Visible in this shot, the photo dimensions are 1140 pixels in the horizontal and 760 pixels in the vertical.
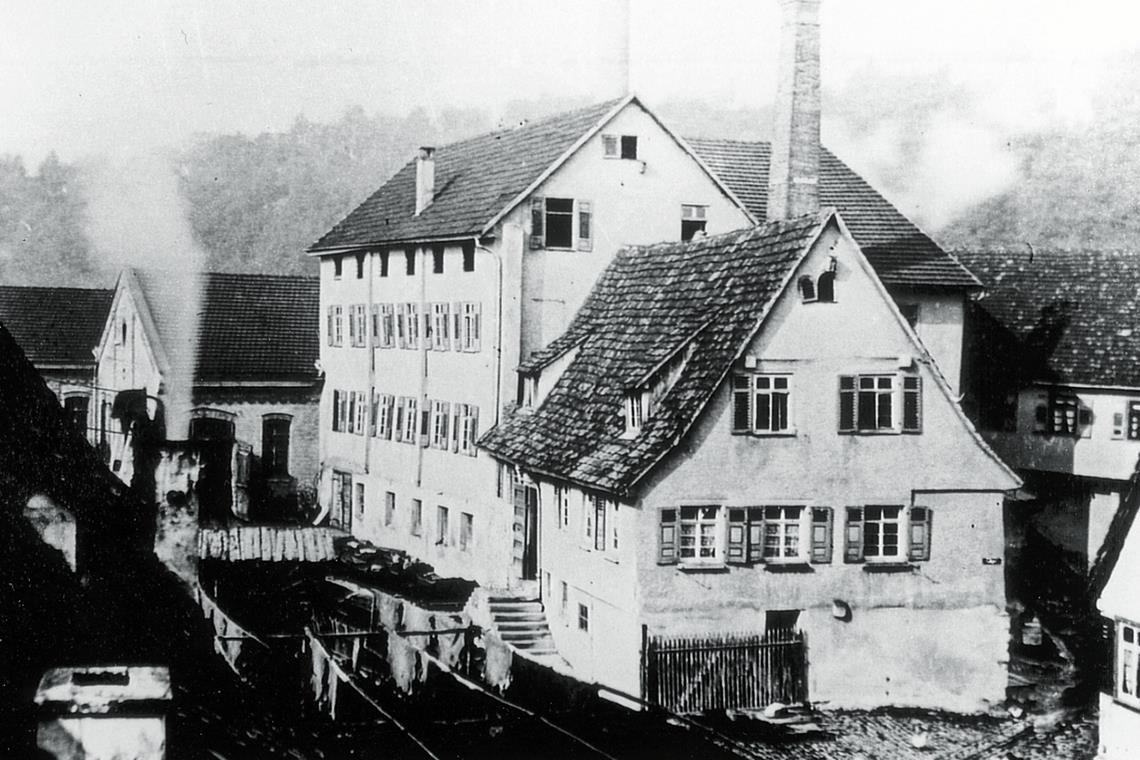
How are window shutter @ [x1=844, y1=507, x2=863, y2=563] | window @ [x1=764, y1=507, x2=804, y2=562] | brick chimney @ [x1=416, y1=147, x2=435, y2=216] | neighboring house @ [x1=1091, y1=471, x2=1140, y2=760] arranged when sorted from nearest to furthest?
neighboring house @ [x1=1091, y1=471, x2=1140, y2=760], window @ [x1=764, y1=507, x2=804, y2=562], window shutter @ [x1=844, y1=507, x2=863, y2=563], brick chimney @ [x1=416, y1=147, x2=435, y2=216]

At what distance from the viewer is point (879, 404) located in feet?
76.3

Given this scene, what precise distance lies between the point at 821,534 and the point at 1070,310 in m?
17.0

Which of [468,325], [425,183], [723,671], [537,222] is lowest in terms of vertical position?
[723,671]

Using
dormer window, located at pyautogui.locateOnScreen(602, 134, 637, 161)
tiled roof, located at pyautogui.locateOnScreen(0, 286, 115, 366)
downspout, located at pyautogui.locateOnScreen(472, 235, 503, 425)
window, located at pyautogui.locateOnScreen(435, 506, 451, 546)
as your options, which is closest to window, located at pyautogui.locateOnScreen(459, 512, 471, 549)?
window, located at pyautogui.locateOnScreen(435, 506, 451, 546)

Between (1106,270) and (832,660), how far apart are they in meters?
18.8

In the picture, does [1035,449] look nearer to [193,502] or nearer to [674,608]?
[674,608]

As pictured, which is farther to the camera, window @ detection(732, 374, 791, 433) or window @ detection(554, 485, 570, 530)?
window @ detection(554, 485, 570, 530)

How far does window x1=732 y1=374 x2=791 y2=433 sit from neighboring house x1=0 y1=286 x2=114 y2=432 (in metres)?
24.5

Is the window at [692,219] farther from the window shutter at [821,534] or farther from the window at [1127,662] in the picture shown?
the window at [1127,662]

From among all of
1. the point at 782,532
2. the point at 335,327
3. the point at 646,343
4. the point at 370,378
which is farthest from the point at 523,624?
the point at 335,327

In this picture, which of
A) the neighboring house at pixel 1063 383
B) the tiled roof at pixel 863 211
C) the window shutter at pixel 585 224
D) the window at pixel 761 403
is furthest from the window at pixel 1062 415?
the window at pixel 761 403

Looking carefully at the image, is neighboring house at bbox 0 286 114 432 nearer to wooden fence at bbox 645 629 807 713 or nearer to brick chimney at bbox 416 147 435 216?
brick chimney at bbox 416 147 435 216

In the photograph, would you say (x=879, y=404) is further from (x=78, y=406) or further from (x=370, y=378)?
(x=78, y=406)

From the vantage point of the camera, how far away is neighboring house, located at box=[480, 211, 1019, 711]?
73.4 feet
